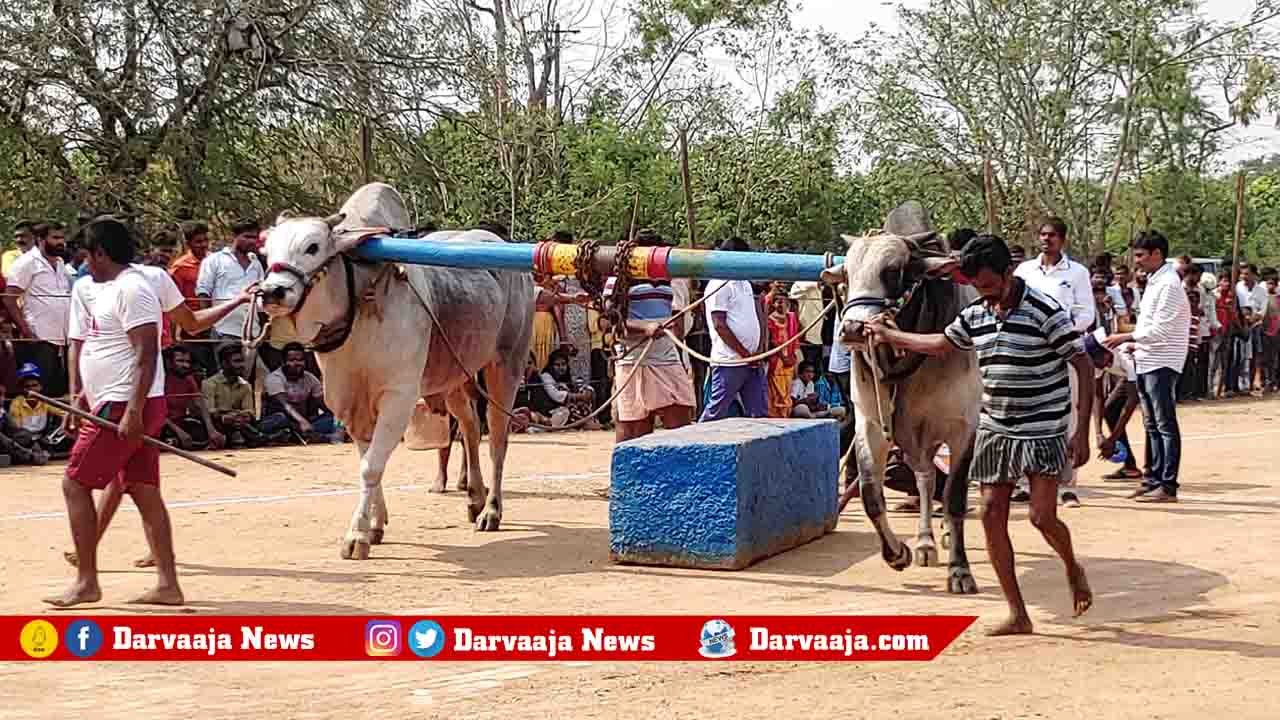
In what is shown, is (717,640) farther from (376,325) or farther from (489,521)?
(489,521)

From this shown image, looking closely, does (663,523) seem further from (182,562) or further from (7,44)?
(7,44)

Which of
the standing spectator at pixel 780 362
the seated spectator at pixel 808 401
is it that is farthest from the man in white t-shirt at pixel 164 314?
the seated spectator at pixel 808 401

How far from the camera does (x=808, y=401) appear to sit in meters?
18.1

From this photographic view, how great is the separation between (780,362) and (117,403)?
10725mm

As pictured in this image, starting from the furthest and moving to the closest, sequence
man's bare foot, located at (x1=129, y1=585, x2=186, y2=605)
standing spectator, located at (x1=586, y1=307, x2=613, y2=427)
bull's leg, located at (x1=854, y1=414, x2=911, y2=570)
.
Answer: standing spectator, located at (x1=586, y1=307, x2=613, y2=427)
bull's leg, located at (x1=854, y1=414, x2=911, y2=570)
man's bare foot, located at (x1=129, y1=585, x2=186, y2=605)

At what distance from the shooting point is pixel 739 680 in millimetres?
5965

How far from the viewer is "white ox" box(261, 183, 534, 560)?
27.9 feet


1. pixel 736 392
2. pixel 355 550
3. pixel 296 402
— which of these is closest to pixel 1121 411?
pixel 736 392

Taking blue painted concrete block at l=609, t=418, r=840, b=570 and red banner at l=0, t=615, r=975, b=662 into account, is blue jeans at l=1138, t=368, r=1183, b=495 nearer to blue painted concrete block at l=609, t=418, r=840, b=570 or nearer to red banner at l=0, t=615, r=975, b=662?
blue painted concrete block at l=609, t=418, r=840, b=570

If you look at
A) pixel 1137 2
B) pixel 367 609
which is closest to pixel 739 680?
pixel 367 609

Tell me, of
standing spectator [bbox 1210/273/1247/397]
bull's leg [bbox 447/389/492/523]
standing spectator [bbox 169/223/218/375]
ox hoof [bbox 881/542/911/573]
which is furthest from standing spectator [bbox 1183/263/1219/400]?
ox hoof [bbox 881/542/911/573]

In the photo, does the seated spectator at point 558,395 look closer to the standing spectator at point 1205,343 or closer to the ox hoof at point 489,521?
the ox hoof at point 489,521

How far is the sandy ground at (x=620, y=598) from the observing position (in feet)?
18.5

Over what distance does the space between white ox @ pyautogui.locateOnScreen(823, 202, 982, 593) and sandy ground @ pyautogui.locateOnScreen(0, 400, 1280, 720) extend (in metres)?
0.33
